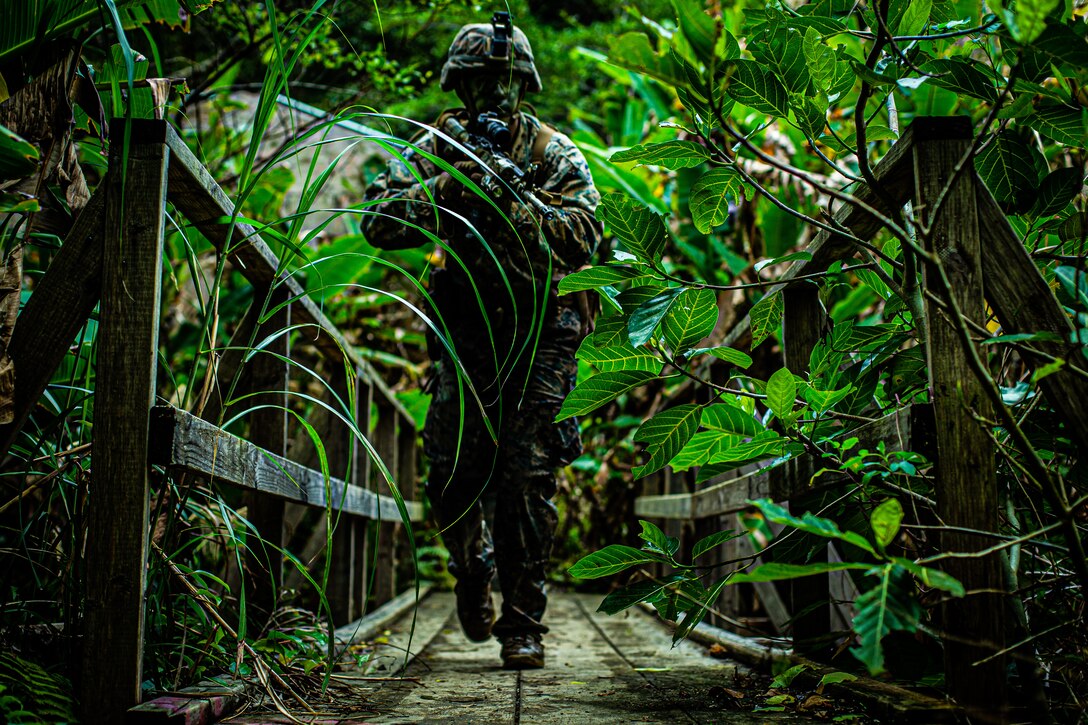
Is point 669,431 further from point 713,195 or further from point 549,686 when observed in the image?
point 549,686

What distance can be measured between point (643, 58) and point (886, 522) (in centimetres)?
68

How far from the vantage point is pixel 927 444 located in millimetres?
1432

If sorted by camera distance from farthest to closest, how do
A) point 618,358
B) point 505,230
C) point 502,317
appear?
point 502,317, point 505,230, point 618,358

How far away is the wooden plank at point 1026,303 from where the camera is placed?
125 centimetres

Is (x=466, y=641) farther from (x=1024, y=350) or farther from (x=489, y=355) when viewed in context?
(x=1024, y=350)

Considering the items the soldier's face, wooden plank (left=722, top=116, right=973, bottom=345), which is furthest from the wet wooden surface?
the soldier's face

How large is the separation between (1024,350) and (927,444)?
0.25 m

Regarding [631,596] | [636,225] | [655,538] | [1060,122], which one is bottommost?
[631,596]

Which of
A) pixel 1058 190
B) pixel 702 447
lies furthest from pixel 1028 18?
pixel 702 447

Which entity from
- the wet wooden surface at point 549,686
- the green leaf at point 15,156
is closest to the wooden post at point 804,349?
the wet wooden surface at point 549,686

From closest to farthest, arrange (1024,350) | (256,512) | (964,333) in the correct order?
(964,333), (1024,350), (256,512)

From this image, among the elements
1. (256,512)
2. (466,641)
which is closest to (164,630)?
(256,512)

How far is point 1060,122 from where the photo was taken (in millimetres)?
1439

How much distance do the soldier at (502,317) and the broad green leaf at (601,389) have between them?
1225 mm
